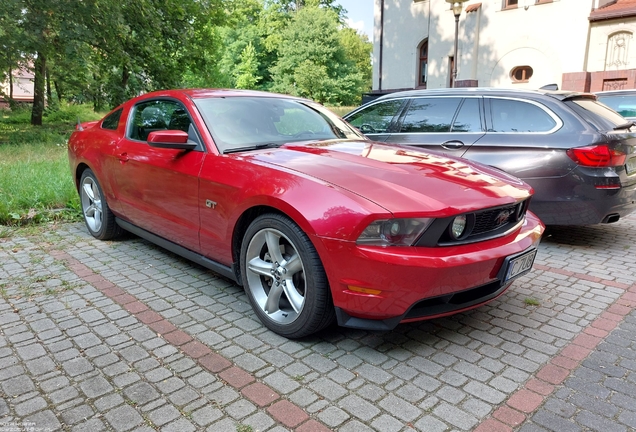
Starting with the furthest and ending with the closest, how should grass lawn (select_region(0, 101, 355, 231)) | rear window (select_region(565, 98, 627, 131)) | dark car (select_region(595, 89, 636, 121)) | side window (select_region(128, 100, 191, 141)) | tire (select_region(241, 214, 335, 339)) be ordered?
dark car (select_region(595, 89, 636, 121))
grass lawn (select_region(0, 101, 355, 231))
rear window (select_region(565, 98, 627, 131))
side window (select_region(128, 100, 191, 141))
tire (select_region(241, 214, 335, 339))

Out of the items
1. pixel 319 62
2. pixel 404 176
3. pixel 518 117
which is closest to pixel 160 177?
pixel 404 176

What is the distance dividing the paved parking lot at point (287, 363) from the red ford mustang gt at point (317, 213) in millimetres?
302

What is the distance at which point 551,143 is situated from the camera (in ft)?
16.0

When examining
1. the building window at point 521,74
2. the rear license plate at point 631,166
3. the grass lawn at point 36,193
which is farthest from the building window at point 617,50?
the grass lawn at point 36,193

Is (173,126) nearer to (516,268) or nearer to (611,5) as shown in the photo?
(516,268)

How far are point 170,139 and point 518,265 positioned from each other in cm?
256

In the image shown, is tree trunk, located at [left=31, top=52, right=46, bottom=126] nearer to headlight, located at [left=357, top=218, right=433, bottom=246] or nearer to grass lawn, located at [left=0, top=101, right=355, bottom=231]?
grass lawn, located at [left=0, top=101, right=355, bottom=231]

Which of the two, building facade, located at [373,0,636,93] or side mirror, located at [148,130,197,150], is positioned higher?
building facade, located at [373,0,636,93]

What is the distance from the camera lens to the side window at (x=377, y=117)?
6.28 meters

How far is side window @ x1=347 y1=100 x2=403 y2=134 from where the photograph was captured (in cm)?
628

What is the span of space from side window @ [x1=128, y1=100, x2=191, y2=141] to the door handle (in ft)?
10.2

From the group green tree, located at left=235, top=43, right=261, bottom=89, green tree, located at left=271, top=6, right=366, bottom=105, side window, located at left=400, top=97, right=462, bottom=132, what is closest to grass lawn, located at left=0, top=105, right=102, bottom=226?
side window, located at left=400, top=97, right=462, bottom=132

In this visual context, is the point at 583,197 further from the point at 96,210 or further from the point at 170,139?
the point at 96,210

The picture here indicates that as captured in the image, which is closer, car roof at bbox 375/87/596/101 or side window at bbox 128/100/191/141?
side window at bbox 128/100/191/141
